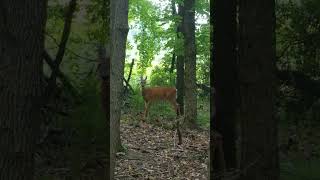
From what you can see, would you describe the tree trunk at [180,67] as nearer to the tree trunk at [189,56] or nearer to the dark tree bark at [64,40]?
the tree trunk at [189,56]

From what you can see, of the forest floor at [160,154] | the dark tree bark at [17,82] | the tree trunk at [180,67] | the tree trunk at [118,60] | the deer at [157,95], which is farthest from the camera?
the tree trunk at [180,67]

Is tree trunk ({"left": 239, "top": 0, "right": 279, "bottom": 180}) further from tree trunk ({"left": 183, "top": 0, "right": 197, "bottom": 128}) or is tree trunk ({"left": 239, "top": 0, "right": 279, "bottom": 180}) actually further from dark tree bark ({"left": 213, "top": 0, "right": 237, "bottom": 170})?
tree trunk ({"left": 183, "top": 0, "right": 197, "bottom": 128})

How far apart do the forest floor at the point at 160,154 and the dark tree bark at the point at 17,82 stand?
14.1 feet

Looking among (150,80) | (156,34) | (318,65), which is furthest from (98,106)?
(156,34)

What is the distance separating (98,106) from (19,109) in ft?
6.93

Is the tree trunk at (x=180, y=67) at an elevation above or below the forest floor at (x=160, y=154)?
above

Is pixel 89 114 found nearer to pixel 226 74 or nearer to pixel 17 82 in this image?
pixel 226 74

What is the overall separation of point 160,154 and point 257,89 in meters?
4.98

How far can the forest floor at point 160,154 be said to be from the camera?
7.26m

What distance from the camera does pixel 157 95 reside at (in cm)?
886

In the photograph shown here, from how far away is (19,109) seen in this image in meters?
2.82

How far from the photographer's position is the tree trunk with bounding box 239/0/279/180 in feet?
9.25

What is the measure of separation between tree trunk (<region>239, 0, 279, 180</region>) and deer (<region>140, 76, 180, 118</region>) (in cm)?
522

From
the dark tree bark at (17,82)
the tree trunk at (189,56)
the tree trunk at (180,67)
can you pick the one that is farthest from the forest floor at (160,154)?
the dark tree bark at (17,82)
